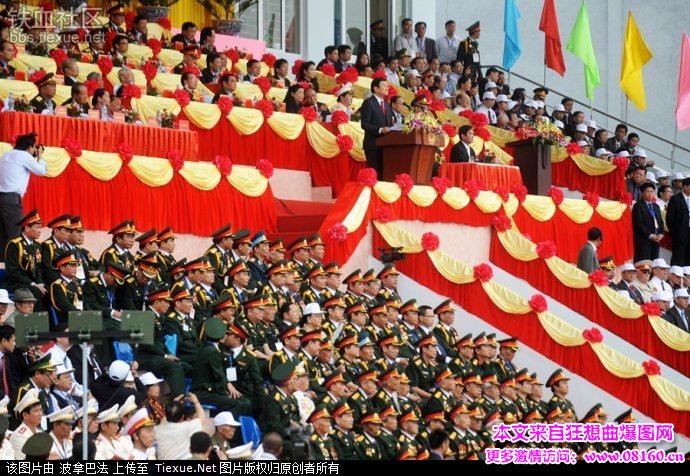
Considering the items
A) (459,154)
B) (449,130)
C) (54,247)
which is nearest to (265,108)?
(459,154)

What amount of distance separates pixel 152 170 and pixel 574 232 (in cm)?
565

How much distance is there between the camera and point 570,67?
2705cm

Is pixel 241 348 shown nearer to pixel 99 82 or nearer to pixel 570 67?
pixel 99 82

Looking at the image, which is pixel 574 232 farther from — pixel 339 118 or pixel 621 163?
pixel 339 118

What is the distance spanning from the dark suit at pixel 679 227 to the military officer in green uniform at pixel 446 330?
5324mm

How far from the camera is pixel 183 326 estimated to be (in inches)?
432

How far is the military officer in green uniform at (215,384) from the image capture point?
10320mm

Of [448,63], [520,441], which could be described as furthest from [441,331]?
[448,63]

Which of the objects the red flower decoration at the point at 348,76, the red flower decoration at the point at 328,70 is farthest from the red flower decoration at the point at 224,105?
the red flower decoration at the point at 328,70

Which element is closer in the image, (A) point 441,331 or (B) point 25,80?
(A) point 441,331

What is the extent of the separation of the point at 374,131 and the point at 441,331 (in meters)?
3.45

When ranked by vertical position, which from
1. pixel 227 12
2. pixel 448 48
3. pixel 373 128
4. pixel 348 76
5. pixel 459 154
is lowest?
pixel 459 154

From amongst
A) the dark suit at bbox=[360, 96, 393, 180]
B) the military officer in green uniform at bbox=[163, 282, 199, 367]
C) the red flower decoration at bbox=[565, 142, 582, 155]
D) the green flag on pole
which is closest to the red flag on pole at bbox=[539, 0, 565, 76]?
the green flag on pole

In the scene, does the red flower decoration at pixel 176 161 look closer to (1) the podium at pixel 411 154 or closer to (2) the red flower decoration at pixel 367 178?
(2) the red flower decoration at pixel 367 178
